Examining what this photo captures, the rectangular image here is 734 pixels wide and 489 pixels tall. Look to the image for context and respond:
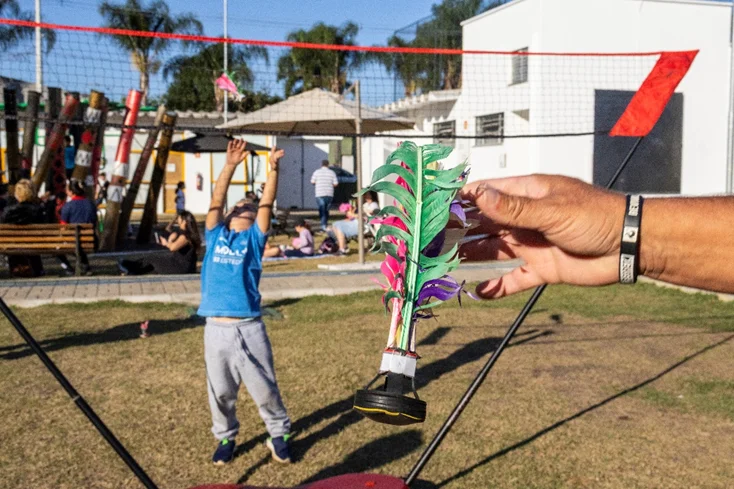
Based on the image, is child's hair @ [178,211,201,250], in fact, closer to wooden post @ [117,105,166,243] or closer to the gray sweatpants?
wooden post @ [117,105,166,243]

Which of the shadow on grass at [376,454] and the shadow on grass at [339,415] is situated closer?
the shadow on grass at [376,454]

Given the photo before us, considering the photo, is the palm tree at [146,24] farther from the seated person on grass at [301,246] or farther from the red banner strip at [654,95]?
the red banner strip at [654,95]

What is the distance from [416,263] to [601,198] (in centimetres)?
57

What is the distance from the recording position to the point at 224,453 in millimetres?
5066

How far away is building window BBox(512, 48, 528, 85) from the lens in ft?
52.6

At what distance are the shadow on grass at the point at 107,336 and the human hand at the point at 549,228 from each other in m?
6.58

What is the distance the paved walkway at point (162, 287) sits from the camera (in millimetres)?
10227

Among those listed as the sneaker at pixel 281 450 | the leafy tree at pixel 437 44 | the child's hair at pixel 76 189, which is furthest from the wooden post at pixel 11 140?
the sneaker at pixel 281 450

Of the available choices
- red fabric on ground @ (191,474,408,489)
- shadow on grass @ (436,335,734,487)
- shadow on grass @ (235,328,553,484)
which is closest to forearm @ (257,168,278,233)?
shadow on grass @ (235,328,553,484)

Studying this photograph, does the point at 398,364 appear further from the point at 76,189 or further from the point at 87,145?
the point at 87,145

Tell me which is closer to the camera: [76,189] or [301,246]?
[76,189]

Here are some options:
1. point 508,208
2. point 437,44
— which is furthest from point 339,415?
point 437,44

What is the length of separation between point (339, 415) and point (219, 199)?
1.96 metres

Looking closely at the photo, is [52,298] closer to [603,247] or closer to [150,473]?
[150,473]
